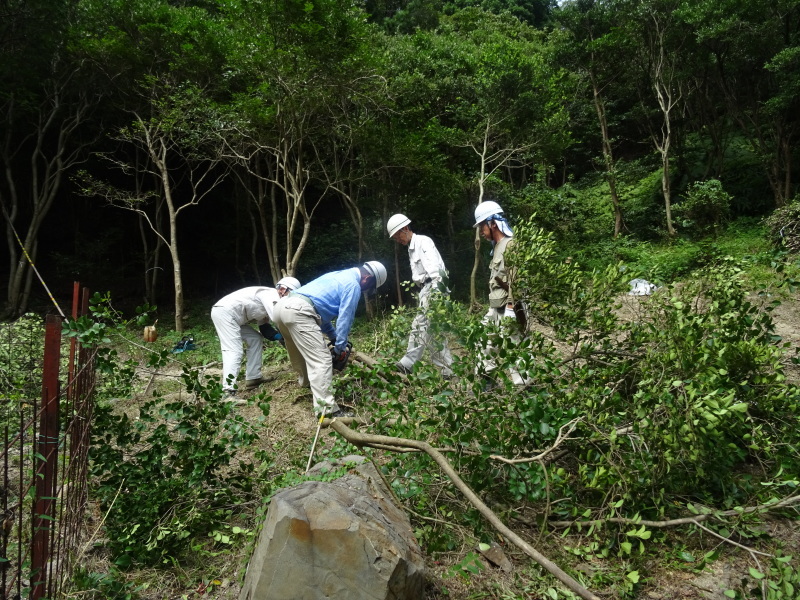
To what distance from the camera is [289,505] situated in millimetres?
2627

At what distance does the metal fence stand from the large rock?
903 mm

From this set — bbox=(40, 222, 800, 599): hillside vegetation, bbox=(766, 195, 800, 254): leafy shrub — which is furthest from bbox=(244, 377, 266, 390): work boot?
bbox=(766, 195, 800, 254): leafy shrub

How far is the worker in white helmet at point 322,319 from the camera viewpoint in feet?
16.3

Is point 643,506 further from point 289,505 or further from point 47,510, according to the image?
point 47,510

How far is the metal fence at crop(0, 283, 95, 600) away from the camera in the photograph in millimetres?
2209

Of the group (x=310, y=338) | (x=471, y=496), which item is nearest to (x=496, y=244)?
(x=310, y=338)

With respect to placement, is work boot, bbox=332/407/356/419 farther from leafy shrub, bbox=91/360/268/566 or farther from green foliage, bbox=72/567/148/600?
green foliage, bbox=72/567/148/600

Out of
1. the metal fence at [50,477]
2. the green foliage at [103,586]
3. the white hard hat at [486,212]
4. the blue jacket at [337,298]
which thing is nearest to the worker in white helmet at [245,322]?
the blue jacket at [337,298]

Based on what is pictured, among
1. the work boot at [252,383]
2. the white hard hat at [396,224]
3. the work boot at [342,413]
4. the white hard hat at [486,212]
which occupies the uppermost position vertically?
the white hard hat at [486,212]

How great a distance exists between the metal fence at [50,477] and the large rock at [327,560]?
90 centimetres

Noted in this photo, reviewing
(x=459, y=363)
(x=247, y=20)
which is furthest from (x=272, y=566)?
(x=247, y=20)

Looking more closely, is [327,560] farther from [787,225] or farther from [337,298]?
[787,225]

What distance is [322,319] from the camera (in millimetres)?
5238

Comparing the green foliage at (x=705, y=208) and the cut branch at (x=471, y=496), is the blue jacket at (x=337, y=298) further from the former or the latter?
the green foliage at (x=705, y=208)
